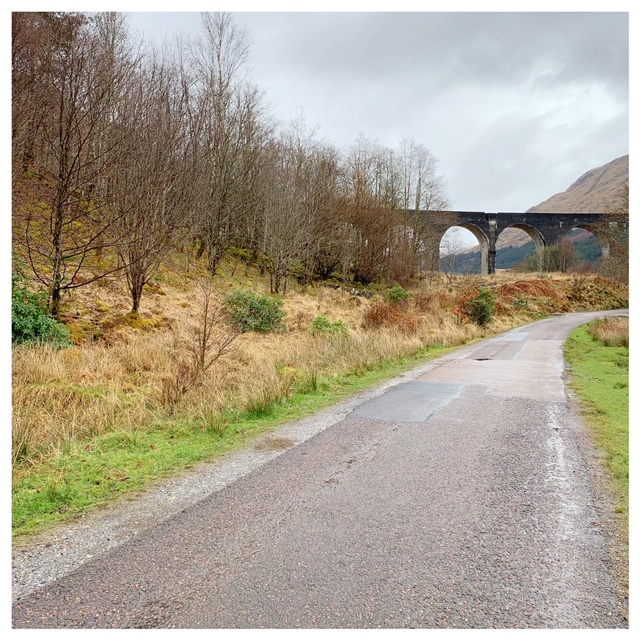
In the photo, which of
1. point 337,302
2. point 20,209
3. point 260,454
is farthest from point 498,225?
point 260,454

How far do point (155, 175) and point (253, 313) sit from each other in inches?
198

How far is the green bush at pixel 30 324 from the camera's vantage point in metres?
8.00

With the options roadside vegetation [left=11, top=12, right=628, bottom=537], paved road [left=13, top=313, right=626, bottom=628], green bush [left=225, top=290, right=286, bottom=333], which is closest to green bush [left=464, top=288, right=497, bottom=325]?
roadside vegetation [left=11, top=12, right=628, bottom=537]

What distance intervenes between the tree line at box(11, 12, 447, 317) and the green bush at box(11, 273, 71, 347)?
3.29 ft

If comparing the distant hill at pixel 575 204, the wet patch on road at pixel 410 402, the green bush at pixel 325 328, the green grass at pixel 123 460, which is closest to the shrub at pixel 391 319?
the green bush at pixel 325 328

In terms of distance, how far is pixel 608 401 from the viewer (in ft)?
23.5

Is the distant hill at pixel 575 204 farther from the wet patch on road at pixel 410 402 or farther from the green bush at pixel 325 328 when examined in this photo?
the wet patch on road at pixel 410 402

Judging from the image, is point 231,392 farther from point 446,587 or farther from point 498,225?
point 498,225

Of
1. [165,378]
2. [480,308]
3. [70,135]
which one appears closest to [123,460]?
[165,378]

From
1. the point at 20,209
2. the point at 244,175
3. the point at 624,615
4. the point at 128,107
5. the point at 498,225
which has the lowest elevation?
the point at 624,615

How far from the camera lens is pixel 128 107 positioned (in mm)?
11391

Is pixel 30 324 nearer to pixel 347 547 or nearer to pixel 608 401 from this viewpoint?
pixel 347 547

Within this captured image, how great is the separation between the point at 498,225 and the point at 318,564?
167ft

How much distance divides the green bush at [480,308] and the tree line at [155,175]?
24.6ft
